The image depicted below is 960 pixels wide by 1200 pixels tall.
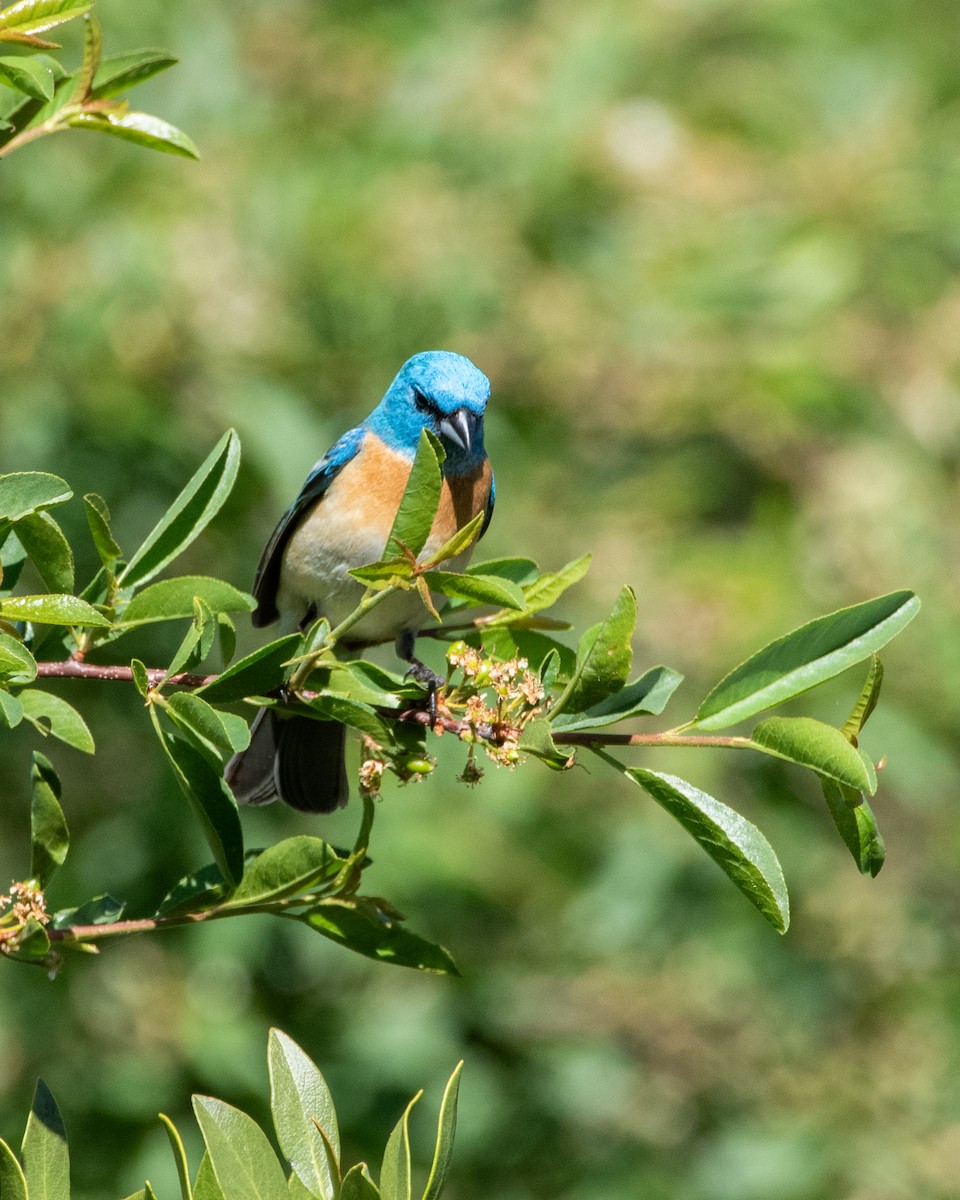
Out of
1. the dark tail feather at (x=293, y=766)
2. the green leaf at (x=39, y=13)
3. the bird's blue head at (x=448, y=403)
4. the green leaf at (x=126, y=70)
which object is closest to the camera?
the green leaf at (x=39, y=13)

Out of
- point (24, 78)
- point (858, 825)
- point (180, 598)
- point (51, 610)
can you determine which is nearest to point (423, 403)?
point (180, 598)

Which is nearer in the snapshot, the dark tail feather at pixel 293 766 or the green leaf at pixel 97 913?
the green leaf at pixel 97 913

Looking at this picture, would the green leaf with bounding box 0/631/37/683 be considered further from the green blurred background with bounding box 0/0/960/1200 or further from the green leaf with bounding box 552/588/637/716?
the green blurred background with bounding box 0/0/960/1200

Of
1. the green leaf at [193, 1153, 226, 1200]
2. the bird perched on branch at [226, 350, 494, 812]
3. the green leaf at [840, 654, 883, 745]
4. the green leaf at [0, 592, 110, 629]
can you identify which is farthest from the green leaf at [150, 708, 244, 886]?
the bird perched on branch at [226, 350, 494, 812]

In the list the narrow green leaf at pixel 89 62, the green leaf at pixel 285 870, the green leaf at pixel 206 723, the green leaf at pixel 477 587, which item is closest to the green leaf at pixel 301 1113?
Result: the green leaf at pixel 285 870

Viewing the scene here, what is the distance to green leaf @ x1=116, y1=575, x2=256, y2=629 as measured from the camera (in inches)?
79.0

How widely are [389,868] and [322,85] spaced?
2.90 m

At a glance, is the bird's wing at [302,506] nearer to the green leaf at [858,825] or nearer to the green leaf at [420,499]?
the green leaf at [420,499]

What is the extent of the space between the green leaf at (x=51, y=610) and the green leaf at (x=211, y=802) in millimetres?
158

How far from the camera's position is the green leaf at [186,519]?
2.14 meters

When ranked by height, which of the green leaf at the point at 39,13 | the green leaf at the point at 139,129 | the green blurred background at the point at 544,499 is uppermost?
the green leaf at the point at 39,13

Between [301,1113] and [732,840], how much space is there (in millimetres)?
626

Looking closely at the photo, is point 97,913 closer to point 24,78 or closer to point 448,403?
point 24,78

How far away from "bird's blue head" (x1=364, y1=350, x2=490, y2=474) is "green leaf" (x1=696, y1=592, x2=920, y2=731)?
158cm
